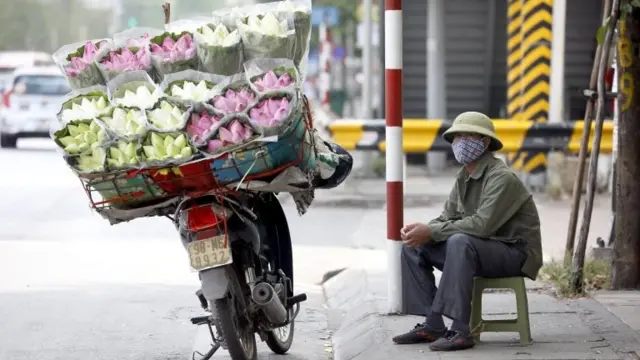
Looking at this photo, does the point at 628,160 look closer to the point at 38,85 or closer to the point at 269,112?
the point at 269,112

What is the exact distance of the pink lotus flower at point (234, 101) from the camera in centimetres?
671

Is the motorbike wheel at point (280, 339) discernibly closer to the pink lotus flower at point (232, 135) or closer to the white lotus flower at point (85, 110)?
the pink lotus flower at point (232, 135)

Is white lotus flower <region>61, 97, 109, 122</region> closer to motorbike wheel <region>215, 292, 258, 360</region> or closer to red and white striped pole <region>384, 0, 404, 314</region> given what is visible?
motorbike wheel <region>215, 292, 258, 360</region>

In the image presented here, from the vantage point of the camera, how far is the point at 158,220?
15.5 m

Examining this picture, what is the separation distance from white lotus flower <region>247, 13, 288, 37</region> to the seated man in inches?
40.4

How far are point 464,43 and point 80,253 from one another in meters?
11.8

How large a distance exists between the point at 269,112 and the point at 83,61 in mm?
1049

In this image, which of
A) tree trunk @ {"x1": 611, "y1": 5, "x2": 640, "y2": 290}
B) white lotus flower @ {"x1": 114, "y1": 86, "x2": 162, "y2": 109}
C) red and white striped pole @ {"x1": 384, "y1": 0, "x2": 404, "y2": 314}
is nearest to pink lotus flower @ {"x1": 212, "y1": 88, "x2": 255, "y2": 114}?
white lotus flower @ {"x1": 114, "y1": 86, "x2": 162, "y2": 109}

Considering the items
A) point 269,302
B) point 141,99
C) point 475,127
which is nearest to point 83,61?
point 141,99

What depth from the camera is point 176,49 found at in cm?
704

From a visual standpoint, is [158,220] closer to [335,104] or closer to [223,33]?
[223,33]

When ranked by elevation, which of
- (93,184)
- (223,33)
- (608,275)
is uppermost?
(223,33)

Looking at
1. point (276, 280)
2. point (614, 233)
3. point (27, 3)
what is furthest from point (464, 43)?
point (27, 3)

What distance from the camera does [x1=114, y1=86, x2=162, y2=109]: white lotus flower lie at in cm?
681
